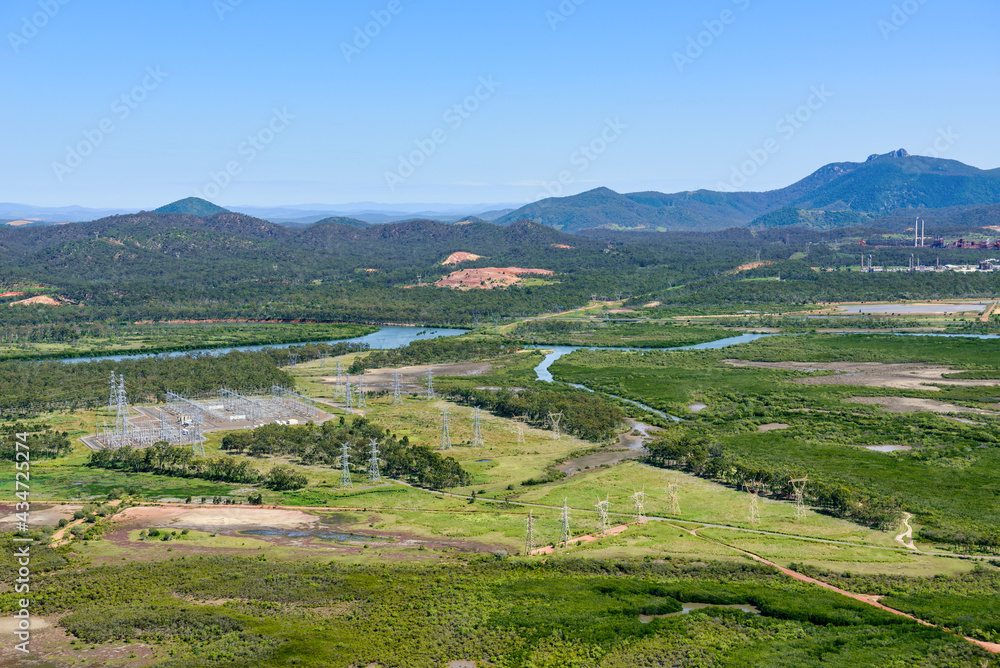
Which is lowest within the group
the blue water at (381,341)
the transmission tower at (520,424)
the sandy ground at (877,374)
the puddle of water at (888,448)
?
the transmission tower at (520,424)

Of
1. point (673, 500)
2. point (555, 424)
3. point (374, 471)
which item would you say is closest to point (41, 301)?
point (555, 424)

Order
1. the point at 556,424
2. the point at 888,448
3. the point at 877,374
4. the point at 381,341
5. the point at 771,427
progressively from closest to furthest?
the point at 888,448
the point at 556,424
the point at 771,427
the point at 877,374
the point at 381,341

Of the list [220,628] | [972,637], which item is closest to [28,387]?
[220,628]

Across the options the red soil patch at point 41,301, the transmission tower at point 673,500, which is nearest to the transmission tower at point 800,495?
the transmission tower at point 673,500

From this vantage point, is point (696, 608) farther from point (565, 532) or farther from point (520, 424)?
point (520, 424)

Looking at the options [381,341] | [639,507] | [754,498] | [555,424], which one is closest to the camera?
[639,507]

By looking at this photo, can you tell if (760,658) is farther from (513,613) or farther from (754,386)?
(754,386)

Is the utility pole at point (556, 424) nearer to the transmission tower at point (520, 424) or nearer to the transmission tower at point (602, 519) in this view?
the transmission tower at point (520, 424)
